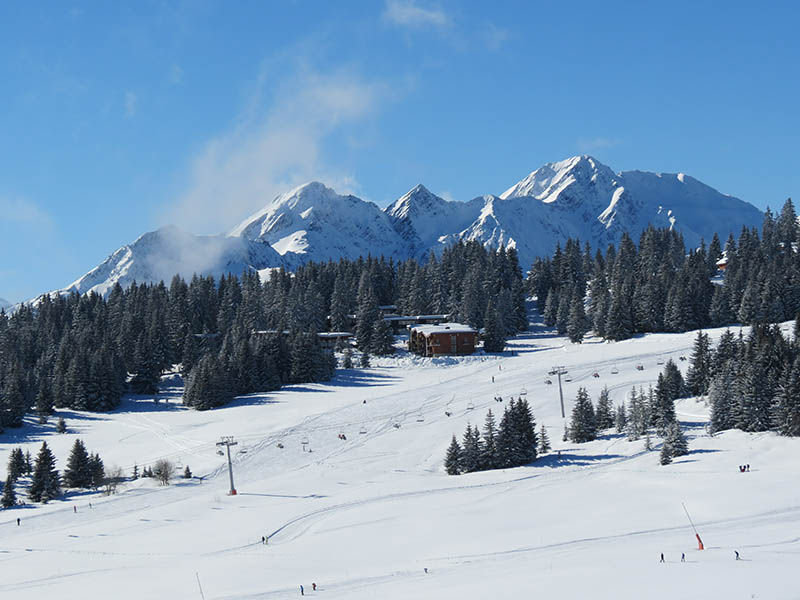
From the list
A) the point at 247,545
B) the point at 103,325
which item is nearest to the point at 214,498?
the point at 247,545

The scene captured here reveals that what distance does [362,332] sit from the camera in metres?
110

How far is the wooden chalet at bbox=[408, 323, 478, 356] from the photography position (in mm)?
104062

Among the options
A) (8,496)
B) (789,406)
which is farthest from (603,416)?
(8,496)

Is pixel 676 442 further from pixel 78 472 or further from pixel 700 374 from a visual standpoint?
pixel 78 472

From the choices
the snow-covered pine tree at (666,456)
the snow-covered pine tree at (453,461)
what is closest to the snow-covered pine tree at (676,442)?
the snow-covered pine tree at (666,456)

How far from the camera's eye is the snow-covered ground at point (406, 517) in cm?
2814

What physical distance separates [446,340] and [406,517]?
209 feet

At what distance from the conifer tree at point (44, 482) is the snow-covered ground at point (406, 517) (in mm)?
1715

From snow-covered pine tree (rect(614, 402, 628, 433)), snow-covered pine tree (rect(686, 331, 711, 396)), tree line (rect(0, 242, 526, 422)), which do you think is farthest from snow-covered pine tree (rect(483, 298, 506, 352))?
snow-covered pine tree (rect(614, 402, 628, 433))

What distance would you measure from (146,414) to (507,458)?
48.3m

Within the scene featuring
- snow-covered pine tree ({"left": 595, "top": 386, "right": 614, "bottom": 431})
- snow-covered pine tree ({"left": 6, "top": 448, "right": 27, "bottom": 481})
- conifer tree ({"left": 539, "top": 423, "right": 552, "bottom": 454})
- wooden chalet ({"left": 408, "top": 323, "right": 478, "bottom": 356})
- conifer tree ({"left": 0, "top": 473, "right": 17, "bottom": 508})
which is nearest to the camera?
conifer tree ({"left": 0, "top": 473, "right": 17, "bottom": 508})

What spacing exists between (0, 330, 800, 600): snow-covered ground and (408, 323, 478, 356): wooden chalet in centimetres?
2755

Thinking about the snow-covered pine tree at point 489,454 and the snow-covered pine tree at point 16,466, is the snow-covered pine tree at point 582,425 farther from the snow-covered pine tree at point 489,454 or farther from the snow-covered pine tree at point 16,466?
the snow-covered pine tree at point 16,466

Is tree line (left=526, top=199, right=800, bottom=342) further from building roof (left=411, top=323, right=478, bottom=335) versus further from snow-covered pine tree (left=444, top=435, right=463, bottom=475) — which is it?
snow-covered pine tree (left=444, top=435, right=463, bottom=475)
